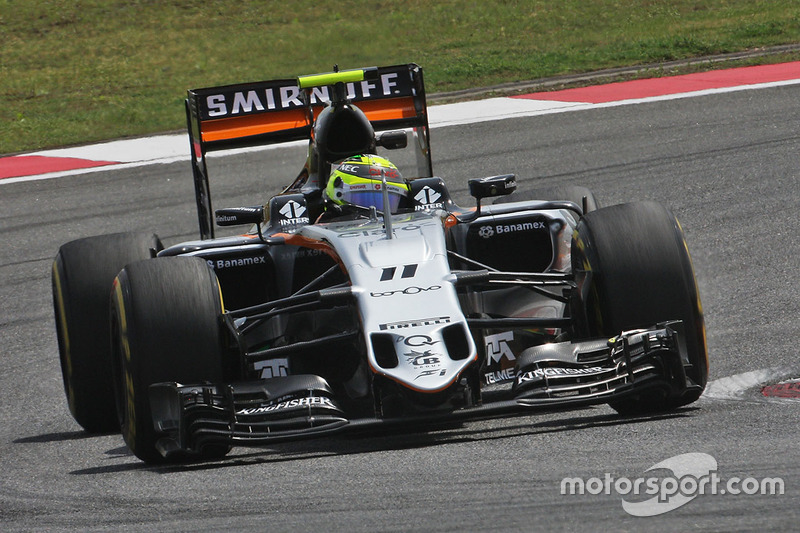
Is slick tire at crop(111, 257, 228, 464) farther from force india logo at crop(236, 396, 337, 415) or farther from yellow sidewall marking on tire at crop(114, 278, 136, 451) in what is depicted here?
Result: force india logo at crop(236, 396, 337, 415)

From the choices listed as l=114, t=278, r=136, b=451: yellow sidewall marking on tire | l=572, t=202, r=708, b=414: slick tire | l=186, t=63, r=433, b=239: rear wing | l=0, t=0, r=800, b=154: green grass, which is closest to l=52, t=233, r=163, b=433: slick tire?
l=114, t=278, r=136, b=451: yellow sidewall marking on tire

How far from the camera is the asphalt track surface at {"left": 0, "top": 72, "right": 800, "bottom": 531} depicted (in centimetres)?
407

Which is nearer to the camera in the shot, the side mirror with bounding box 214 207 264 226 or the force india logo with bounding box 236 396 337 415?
the force india logo with bounding box 236 396 337 415

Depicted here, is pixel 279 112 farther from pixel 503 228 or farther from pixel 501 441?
pixel 501 441

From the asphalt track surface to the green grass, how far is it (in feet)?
18.1

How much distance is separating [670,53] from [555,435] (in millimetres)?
14251

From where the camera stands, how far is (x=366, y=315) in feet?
17.2

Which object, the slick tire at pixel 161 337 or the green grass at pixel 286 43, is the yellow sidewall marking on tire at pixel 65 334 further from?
the green grass at pixel 286 43

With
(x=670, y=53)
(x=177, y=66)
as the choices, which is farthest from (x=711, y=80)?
(x=177, y=66)

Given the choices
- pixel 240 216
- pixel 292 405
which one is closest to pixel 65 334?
pixel 240 216

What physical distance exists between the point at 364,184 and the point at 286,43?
542 inches

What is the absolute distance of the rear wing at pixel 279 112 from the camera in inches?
330

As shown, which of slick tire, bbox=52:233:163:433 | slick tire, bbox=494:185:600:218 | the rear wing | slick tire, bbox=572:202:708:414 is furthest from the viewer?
the rear wing

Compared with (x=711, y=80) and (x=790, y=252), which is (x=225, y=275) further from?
(x=711, y=80)
